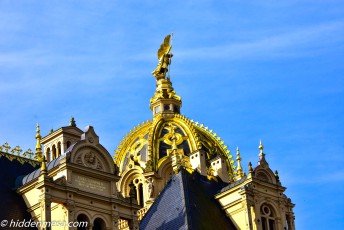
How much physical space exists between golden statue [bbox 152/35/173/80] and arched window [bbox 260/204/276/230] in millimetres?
24188

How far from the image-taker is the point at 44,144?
220ft

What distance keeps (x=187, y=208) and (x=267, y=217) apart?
6081mm

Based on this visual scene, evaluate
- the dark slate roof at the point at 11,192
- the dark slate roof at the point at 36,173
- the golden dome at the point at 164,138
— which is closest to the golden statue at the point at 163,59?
the golden dome at the point at 164,138

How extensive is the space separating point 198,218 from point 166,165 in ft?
67.5

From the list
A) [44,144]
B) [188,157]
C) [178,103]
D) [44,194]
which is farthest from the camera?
[178,103]

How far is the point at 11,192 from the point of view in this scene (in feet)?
197

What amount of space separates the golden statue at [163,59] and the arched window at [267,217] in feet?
79.4

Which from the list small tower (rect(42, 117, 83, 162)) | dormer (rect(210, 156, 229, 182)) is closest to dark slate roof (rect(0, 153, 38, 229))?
small tower (rect(42, 117, 83, 162))

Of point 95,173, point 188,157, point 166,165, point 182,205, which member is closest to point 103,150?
point 95,173

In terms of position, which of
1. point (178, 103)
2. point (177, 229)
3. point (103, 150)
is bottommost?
point (177, 229)

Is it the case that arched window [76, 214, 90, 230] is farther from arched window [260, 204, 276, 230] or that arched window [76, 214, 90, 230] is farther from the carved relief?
arched window [260, 204, 276, 230]

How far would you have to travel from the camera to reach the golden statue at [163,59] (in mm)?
88250

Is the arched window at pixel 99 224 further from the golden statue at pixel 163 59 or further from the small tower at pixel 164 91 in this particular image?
the golden statue at pixel 163 59

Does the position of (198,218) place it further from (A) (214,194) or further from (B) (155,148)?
(B) (155,148)
